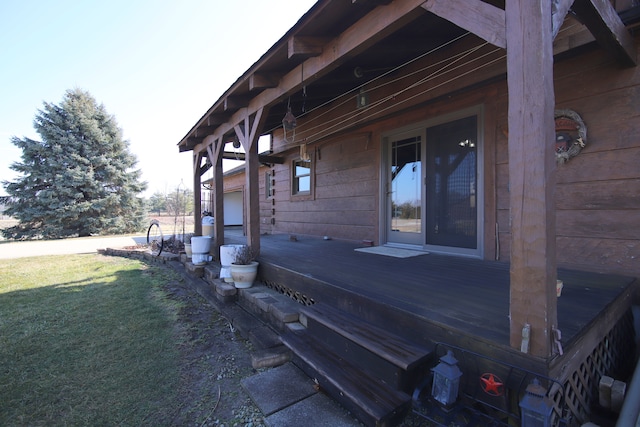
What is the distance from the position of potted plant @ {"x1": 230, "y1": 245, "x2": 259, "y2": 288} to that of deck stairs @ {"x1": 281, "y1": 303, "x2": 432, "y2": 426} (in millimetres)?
1407

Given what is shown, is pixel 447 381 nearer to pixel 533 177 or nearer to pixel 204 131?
pixel 533 177

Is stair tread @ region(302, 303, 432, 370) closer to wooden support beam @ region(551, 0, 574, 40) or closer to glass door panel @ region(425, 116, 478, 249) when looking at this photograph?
wooden support beam @ region(551, 0, 574, 40)

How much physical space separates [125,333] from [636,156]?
4699 millimetres

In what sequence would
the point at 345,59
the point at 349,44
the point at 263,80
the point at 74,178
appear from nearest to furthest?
the point at 349,44, the point at 345,59, the point at 263,80, the point at 74,178

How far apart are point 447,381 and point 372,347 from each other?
1.37 feet

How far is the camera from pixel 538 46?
3.98 feet

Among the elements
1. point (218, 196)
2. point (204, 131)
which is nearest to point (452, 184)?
point (218, 196)

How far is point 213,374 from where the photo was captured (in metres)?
2.12

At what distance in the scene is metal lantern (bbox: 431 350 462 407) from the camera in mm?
1312

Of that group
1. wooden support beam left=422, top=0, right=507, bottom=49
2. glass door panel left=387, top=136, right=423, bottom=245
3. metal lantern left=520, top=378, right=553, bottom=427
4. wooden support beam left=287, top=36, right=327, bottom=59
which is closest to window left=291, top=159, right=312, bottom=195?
glass door panel left=387, top=136, right=423, bottom=245

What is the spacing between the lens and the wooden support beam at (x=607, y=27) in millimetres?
1771

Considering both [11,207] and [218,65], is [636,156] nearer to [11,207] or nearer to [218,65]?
[218,65]

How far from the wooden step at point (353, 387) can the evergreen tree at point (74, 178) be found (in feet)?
49.5

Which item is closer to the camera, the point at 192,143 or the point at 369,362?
the point at 369,362
